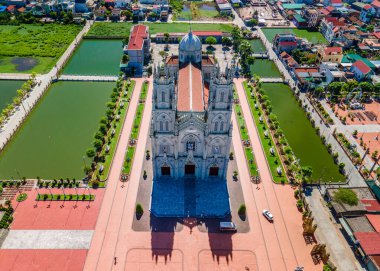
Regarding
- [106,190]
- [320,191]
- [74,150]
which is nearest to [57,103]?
[74,150]

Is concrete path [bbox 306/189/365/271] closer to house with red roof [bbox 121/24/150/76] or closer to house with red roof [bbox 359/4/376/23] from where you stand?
house with red roof [bbox 121/24/150/76]

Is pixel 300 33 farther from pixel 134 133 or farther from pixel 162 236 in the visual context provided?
pixel 162 236

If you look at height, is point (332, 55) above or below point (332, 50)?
below

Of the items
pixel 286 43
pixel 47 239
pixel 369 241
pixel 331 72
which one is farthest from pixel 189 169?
pixel 286 43

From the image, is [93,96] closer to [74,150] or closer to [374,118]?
[74,150]

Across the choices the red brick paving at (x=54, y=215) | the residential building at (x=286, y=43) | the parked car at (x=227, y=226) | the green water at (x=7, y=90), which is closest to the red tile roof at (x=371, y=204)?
the parked car at (x=227, y=226)

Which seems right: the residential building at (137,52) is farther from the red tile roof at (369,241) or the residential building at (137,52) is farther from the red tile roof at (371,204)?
the red tile roof at (369,241)

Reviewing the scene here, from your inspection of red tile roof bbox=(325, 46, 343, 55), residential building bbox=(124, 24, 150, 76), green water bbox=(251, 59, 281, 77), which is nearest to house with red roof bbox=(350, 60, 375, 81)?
red tile roof bbox=(325, 46, 343, 55)
